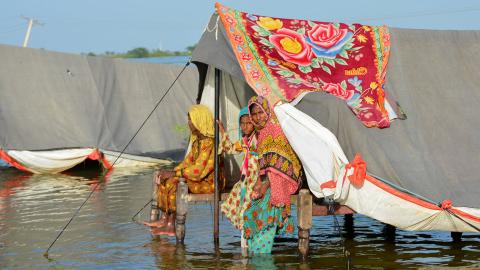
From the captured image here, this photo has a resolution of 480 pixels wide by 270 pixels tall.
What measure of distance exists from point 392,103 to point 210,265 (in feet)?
7.45

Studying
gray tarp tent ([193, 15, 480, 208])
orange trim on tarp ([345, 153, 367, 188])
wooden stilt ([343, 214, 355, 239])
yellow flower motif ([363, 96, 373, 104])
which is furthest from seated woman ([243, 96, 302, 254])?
wooden stilt ([343, 214, 355, 239])

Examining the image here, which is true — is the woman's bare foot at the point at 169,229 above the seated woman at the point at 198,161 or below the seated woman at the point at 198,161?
below

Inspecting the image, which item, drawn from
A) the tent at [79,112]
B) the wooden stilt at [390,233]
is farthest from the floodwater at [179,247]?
the tent at [79,112]

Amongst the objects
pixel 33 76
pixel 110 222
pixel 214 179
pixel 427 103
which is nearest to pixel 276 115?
pixel 214 179

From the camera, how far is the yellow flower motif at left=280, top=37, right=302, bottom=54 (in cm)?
861

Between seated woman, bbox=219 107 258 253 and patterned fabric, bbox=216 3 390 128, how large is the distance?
0.49m

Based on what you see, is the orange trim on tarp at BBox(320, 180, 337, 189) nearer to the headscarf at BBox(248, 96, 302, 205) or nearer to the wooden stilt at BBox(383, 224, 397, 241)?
the headscarf at BBox(248, 96, 302, 205)

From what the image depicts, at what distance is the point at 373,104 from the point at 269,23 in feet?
4.46

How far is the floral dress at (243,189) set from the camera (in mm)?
8289

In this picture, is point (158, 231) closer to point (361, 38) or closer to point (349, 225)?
point (349, 225)

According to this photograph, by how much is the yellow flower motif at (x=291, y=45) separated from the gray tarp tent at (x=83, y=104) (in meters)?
9.75

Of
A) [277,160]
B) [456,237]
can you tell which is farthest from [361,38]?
[456,237]

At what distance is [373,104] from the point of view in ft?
27.3

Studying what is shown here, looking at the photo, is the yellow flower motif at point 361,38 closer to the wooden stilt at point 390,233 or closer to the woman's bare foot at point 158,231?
the wooden stilt at point 390,233
